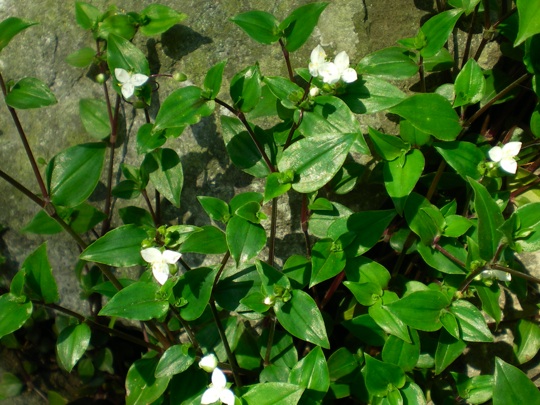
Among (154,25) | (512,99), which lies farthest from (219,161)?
(512,99)

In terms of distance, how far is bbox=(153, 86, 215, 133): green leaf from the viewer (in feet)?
6.47

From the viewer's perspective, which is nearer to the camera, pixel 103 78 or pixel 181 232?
pixel 181 232

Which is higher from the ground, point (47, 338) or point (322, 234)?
point (322, 234)

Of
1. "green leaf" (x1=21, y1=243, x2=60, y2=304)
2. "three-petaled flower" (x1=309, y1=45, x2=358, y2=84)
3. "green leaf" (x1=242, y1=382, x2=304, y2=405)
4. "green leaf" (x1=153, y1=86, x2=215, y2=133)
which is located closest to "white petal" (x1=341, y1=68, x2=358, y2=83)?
"three-petaled flower" (x1=309, y1=45, x2=358, y2=84)

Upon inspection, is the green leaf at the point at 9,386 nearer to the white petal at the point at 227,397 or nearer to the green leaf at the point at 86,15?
the white petal at the point at 227,397

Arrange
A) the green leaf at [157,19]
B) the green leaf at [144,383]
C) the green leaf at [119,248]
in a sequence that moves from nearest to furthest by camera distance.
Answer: the green leaf at [119,248], the green leaf at [144,383], the green leaf at [157,19]

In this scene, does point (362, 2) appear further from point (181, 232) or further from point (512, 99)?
point (181, 232)

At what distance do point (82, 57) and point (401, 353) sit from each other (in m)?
1.84

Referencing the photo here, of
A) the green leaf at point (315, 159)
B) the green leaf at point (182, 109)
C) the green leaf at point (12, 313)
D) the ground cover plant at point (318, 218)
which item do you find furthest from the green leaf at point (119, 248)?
the green leaf at point (315, 159)

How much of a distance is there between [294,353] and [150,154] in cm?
101

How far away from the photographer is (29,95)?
6.69 ft

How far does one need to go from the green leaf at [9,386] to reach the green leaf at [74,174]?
1248mm

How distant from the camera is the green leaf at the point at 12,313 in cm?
186

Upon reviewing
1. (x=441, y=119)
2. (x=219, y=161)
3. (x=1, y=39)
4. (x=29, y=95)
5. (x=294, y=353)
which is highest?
(x=1, y=39)
